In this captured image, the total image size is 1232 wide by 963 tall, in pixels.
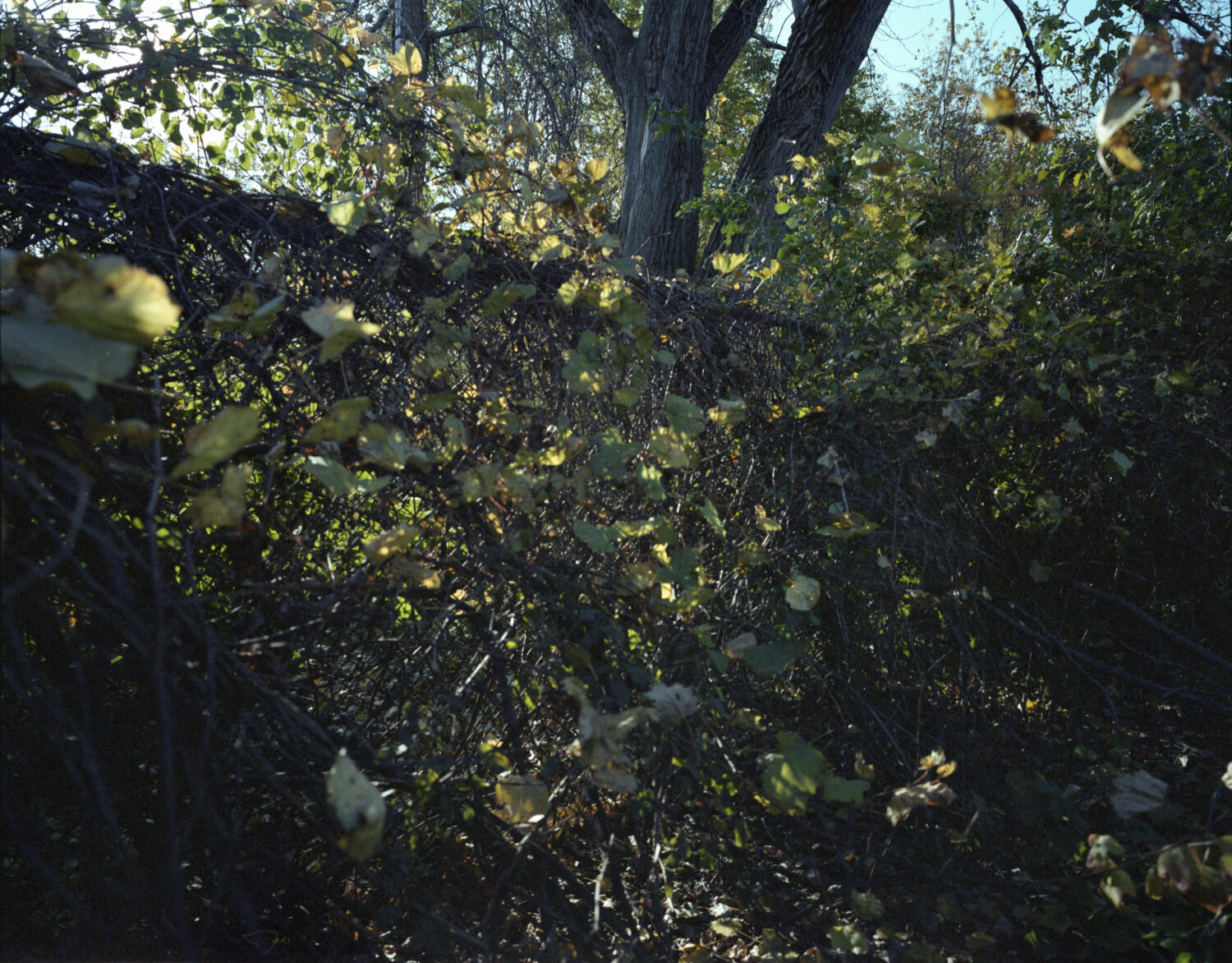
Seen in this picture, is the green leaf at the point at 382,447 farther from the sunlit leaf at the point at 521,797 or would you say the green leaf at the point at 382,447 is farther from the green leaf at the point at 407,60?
the green leaf at the point at 407,60

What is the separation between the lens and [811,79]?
4.58 m

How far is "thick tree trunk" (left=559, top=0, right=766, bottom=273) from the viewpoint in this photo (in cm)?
493

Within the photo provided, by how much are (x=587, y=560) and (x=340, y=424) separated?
0.70m

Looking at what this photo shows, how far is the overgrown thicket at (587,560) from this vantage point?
3.65ft

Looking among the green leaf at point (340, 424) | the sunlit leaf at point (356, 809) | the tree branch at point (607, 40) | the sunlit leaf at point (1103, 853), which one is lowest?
the sunlit leaf at point (1103, 853)

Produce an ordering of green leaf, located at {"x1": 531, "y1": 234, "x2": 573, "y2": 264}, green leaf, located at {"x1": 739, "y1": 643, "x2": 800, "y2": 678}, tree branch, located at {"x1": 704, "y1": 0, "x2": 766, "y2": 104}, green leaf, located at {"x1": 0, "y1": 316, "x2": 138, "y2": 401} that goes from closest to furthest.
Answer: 1. green leaf, located at {"x1": 0, "y1": 316, "x2": 138, "y2": 401}
2. green leaf, located at {"x1": 739, "y1": 643, "x2": 800, "y2": 678}
3. green leaf, located at {"x1": 531, "y1": 234, "x2": 573, "y2": 264}
4. tree branch, located at {"x1": 704, "y1": 0, "x2": 766, "y2": 104}

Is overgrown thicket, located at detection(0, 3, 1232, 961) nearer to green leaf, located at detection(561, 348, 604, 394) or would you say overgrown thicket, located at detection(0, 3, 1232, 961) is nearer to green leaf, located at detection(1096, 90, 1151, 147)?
green leaf, located at detection(561, 348, 604, 394)

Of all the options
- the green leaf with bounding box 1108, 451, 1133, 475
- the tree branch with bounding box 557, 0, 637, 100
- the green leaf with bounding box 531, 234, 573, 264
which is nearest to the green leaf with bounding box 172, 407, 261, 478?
the green leaf with bounding box 531, 234, 573, 264

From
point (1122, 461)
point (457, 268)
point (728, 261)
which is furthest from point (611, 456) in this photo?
point (1122, 461)

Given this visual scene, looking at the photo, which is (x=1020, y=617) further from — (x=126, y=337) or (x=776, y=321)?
(x=126, y=337)

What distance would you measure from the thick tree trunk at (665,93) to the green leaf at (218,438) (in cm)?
407

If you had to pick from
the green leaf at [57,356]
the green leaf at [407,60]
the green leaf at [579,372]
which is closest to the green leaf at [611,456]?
the green leaf at [579,372]

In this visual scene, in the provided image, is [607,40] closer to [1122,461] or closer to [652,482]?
[1122,461]

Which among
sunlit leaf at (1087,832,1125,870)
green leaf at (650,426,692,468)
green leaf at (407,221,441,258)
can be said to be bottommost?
sunlit leaf at (1087,832,1125,870)
